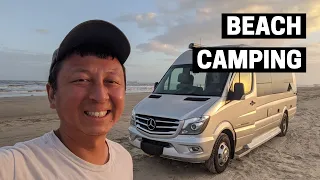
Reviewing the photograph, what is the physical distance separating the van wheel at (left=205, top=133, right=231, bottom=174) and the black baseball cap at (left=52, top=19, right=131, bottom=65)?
4.00 m

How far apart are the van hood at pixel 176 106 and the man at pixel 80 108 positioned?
3.63 m

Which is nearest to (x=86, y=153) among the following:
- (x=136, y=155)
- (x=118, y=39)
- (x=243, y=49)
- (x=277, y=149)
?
(x=118, y=39)

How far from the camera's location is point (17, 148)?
46.1 inches

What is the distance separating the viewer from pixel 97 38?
1346 millimetres

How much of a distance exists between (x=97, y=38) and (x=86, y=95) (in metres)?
0.32

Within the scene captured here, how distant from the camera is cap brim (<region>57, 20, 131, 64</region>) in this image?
4.17 feet

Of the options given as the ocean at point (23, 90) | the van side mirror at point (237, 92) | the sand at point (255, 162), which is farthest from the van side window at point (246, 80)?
the ocean at point (23, 90)

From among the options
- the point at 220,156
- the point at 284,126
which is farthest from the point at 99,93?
the point at 284,126

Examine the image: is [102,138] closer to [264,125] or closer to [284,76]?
[264,125]

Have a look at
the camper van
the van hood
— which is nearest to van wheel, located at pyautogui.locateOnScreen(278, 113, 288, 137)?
the camper van

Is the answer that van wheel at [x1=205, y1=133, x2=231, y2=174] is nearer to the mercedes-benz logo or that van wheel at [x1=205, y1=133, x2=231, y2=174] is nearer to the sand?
the sand

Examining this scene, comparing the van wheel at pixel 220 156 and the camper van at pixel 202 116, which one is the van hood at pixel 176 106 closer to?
the camper van at pixel 202 116

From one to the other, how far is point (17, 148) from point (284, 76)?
861 cm

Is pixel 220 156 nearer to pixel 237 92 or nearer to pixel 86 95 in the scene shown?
pixel 237 92
